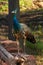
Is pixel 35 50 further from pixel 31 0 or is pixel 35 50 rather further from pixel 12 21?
pixel 31 0

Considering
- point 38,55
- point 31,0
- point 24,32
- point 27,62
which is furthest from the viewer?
point 31,0

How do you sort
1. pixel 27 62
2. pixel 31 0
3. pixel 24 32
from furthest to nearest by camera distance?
1. pixel 31 0
2. pixel 24 32
3. pixel 27 62

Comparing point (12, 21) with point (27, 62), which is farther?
point (12, 21)

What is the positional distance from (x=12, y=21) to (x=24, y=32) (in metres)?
0.81

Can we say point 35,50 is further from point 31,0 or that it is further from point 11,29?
point 31,0

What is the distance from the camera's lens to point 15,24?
7719 mm

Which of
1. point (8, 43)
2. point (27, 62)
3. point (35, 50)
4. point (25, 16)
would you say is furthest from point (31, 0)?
point (27, 62)

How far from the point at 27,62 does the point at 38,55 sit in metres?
2.97

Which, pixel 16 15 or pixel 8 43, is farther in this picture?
pixel 16 15

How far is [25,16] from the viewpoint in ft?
45.0

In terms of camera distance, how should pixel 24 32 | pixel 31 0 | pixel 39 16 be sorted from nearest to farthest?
pixel 24 32 → pixel 39 16 → pixel 31 0

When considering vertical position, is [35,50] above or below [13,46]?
below

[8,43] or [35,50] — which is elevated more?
[8,43]

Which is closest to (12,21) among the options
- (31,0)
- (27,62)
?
(27,62)
